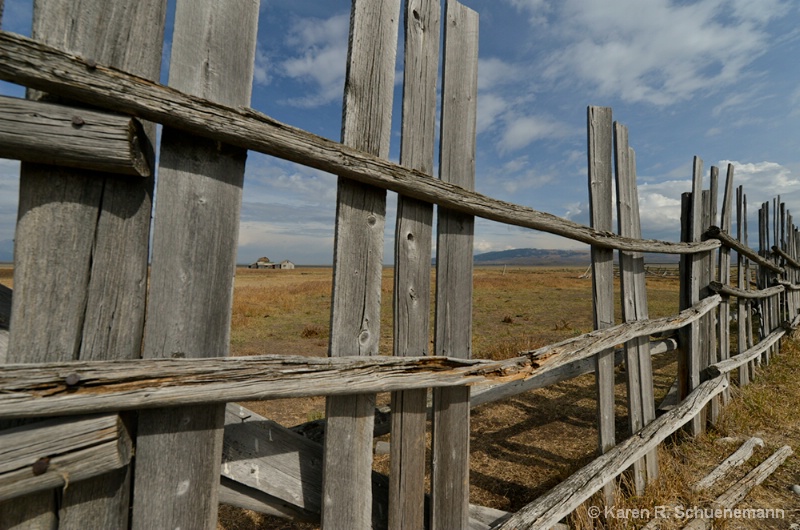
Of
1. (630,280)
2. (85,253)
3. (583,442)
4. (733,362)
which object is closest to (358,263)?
(85,253)

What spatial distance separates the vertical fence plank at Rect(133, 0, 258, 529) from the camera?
123cm

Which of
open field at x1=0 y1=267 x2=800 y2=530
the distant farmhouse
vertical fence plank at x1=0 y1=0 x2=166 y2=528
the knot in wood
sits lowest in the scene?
open field at x1=0 y1=267 x2=800 y2=530

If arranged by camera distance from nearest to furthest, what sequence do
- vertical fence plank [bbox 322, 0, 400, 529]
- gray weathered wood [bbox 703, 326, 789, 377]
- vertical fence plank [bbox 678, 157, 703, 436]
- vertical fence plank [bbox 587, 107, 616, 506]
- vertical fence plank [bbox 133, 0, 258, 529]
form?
vertical fence plank [bbox 133, 0, 258, 529]
vertical fence plank [bbox 322, 0, 400, 529]
vertical fence plank [bbox 587, 107, 616, 506]
vertical fence plank [bbox 678, 157, 703, 436]
gray weathered wood [bbox 703, 326, 789, 377]

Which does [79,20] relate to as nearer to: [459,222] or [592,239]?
[459,222]

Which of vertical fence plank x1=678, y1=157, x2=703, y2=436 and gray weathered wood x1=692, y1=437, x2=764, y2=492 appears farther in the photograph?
vertical fence plank x1=678, y1=157, x2=703, y2=436

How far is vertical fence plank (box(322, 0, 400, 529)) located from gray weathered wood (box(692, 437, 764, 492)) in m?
3.09

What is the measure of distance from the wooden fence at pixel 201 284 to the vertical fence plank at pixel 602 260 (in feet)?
3.00

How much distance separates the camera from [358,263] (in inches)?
61.8

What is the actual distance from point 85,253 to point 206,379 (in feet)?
1.66

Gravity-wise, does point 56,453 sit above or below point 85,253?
below

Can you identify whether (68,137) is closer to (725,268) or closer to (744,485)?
(744,485)

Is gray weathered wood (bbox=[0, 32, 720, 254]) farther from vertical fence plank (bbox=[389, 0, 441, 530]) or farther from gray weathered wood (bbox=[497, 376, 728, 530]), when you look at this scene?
gray weathered wood (bbox=[497, 376, 728, 530])

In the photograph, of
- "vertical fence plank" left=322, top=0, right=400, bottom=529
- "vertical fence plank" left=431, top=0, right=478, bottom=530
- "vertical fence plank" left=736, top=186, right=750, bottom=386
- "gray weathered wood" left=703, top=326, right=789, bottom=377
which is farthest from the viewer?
"vertical fence plank" left=736, top=186, right=750, bottom=386

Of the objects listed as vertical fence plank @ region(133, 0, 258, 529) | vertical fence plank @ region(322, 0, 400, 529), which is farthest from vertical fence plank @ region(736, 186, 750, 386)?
vertical fence plank @ region(133, 0, 258, 529)
